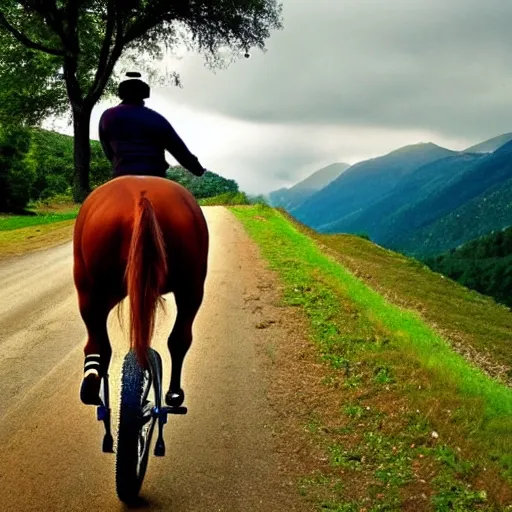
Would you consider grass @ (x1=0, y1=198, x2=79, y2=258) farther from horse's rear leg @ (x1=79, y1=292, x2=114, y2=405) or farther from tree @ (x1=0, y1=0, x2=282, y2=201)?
horse's rear leg @ (x1=79, y1=292, x2=114, y2=405)

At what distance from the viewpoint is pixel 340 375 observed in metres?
7.17

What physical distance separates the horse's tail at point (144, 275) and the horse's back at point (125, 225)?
145mm

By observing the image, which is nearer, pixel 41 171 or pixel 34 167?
pixel 34 167

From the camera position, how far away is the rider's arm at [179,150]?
180 inches

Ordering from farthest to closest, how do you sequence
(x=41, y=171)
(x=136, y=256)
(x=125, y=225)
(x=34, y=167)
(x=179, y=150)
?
(x=41, y=171)
(x=34, y=167)
(x=179, y=150)
(x=125, y=225)
(x=136, y=256)

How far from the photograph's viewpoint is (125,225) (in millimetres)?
3934

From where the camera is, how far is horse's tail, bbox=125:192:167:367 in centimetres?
374

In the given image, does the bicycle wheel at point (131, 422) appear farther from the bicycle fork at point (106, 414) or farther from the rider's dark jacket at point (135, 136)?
the rider's dark jacket at point (135, 136)

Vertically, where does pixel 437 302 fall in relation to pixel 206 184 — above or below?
below

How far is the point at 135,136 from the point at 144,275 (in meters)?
1.27

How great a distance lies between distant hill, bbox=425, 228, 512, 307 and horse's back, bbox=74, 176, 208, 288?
100 meters

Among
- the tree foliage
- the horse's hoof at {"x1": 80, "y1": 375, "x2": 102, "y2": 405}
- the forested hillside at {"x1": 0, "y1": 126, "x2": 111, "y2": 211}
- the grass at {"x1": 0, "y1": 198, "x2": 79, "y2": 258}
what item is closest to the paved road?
the horse's hoof at {"x1": 80, "y1": 375, "x2": 102, "y2": 405}

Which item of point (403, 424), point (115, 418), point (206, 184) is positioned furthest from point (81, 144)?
point (403, 424)

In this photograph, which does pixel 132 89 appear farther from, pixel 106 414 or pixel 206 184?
pixel 206 184
